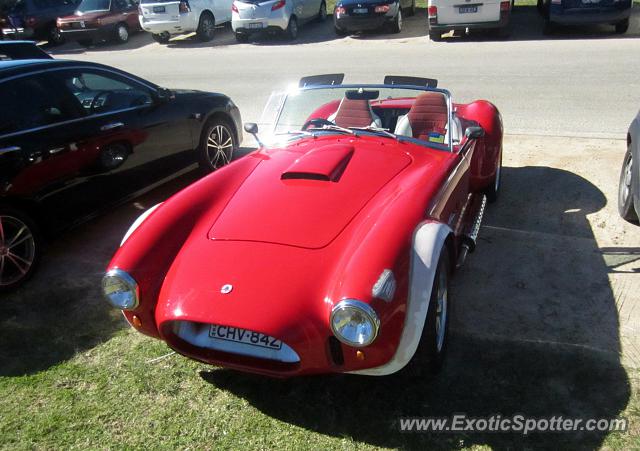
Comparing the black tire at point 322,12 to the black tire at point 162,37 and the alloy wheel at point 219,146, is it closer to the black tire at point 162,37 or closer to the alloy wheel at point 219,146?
the black tire at point 162,37

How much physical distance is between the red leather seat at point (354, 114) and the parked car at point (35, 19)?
19.1 metres

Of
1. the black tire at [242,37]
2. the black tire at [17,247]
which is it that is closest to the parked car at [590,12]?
the black tire at [242,37]

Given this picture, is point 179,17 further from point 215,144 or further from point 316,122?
point 316,122

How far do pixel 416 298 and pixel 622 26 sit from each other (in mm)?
12787

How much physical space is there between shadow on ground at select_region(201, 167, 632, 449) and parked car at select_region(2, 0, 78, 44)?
20.5 meters

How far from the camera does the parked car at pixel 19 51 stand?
8.05 m

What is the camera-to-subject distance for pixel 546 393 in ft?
10.4

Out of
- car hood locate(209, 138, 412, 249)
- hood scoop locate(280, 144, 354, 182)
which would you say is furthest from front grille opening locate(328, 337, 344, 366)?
hood scoop locate(280, 144, 354, 182)

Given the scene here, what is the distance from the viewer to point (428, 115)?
460 centimetres

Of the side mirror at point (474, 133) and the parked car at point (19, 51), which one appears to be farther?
the parked car at point (19, 51)

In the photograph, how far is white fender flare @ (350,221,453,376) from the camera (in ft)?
9.52

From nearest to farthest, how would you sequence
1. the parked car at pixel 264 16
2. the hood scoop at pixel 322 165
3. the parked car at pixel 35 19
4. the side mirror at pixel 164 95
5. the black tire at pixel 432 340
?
1. the black tire at pixel 432 340
2. the hood scoop at pixel 322 165
3. the side mirror at pixel 164 95
4. the parked car at pixel 264 16
5. the parked car at pixel 35 19

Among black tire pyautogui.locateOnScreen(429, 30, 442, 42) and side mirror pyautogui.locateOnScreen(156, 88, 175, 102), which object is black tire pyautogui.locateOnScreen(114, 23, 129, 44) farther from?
side mirror pyautogui.locateOnScreen(156, 88, 175, 102)

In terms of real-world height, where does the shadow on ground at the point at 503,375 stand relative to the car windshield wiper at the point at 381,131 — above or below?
below
